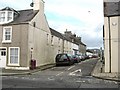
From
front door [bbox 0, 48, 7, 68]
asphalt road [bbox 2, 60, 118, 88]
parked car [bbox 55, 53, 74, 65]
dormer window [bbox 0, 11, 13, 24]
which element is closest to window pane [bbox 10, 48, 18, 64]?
front door [bbox 0, 48, 7, 68]

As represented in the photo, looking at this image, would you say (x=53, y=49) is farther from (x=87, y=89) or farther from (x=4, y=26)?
(x=87, y=89)

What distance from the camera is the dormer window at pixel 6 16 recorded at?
2812 centimetres

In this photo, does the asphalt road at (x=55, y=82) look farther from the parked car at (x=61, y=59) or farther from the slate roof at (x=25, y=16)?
the parked car at (x=61, y=59)

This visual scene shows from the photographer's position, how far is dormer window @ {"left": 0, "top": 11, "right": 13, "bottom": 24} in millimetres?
28123

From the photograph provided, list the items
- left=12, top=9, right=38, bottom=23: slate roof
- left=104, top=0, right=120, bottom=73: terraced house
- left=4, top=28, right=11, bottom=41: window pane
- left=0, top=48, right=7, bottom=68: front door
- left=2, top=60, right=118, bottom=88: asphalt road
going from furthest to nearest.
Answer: left=12, top=9, right=38, bottom=23: slate roof → left=4, top=28, right=11, bottom=41: window pane → left=0, top=48, right=7, bottom=68: front door → left=104, top=0, right=120, bottom=73: terraced house → left=2, top=60, right=118, bottom=88: asphalt road

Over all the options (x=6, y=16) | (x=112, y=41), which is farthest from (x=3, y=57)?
(x=112, y=41)

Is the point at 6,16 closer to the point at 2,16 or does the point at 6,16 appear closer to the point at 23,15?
the point at 2,16

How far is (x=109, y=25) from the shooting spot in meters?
23.0

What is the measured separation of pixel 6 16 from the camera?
28125 mm

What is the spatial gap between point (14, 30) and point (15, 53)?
8.32 feet

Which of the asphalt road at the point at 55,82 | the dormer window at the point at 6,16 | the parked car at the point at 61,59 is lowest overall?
the asphalt road at the point at 55,82

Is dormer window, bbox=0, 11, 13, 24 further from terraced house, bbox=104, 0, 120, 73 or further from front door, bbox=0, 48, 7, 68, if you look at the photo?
terraced house, bbox=104, 0, 120, 73

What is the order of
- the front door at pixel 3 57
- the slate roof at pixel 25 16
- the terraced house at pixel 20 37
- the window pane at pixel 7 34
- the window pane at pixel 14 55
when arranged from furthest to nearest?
the slate roof at pixel 25 16 → the window pane at pixel 7 34 → the front door at pixel 3 57 → the window pane at pixel 14 55 → the terraced house at pixel 20 37

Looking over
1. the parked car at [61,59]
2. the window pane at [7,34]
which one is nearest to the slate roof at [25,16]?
the window pane at [7,34]
